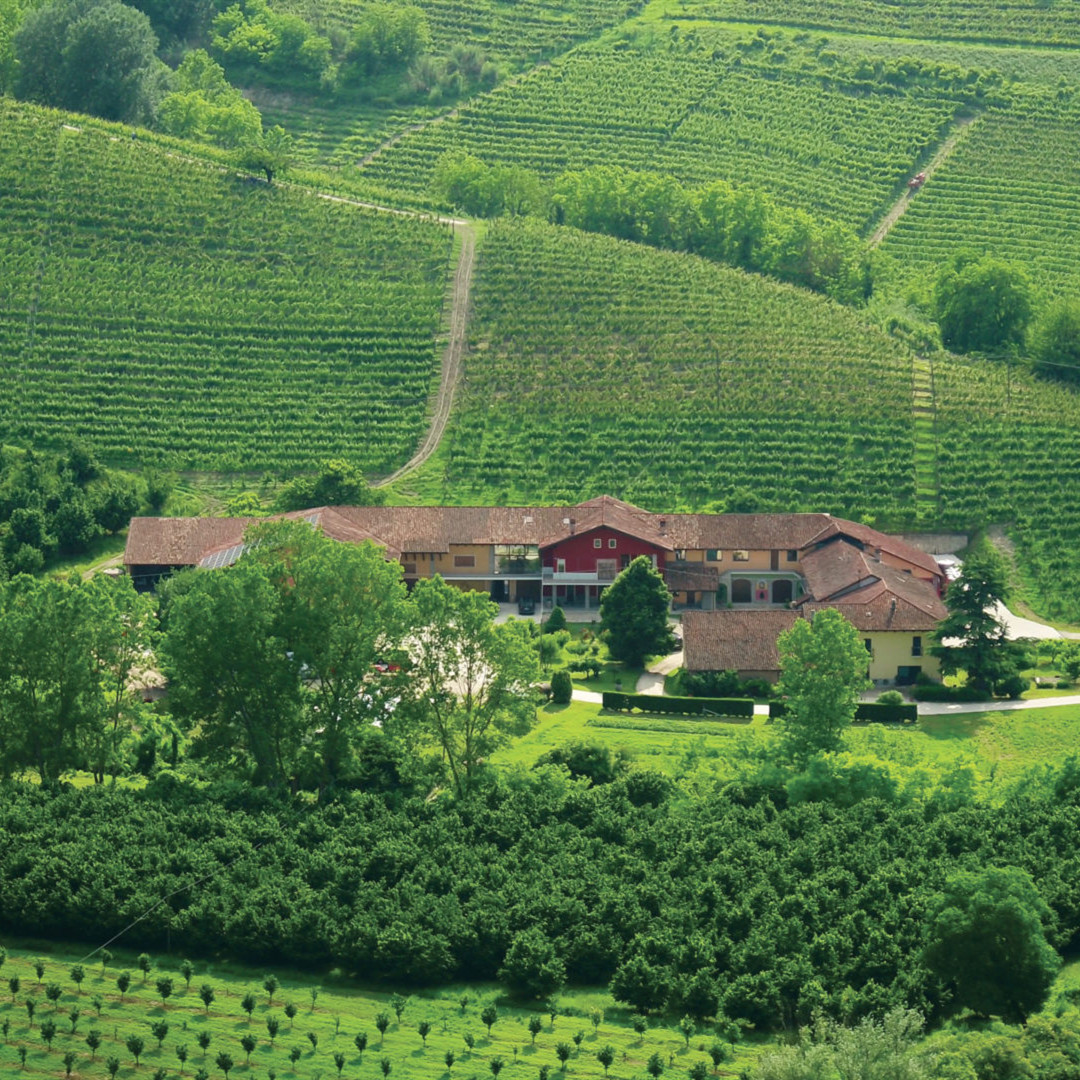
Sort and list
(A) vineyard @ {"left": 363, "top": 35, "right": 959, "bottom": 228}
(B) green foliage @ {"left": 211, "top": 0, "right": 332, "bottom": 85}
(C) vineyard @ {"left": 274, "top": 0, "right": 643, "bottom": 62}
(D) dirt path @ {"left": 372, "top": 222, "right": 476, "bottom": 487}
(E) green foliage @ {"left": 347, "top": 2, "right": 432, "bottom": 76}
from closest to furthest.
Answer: (D) dirt path @ {"left": 372, "top": 222, "right": 476, "bottom": 487} → (A) vineyard @ {"left": 363, "top": 35, "right": 959, "bottom": 228} → (B) green foliage @ {"left": 211, "top": 0, "right": 332, "bottom": 85} → (E) green foliage @ {"left": 347, "top": 2, "right": 432, "bottom": 76} → (C) vineyard @ {"left": 274, "top": 0, "right": 643, "bottom": 62}

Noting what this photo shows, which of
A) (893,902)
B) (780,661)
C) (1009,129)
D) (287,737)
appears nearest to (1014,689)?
(780,661)

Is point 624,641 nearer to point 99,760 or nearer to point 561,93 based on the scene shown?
point 99,760

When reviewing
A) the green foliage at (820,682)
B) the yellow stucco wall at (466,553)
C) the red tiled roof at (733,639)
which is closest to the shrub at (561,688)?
the red tiled roof at (733,639)

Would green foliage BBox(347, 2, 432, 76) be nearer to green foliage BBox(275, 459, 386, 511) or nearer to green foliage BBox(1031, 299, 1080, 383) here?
green foliage BBox(1031, 299, 1080, 383)

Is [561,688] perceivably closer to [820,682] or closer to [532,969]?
[820,682]

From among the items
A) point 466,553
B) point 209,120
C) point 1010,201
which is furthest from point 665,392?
point 209,120

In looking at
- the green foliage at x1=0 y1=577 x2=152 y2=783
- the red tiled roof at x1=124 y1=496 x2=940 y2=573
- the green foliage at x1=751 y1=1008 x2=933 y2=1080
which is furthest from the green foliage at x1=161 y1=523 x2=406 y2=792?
the green foliage at x1=751 y1=1008 x2=933 y2=1080
